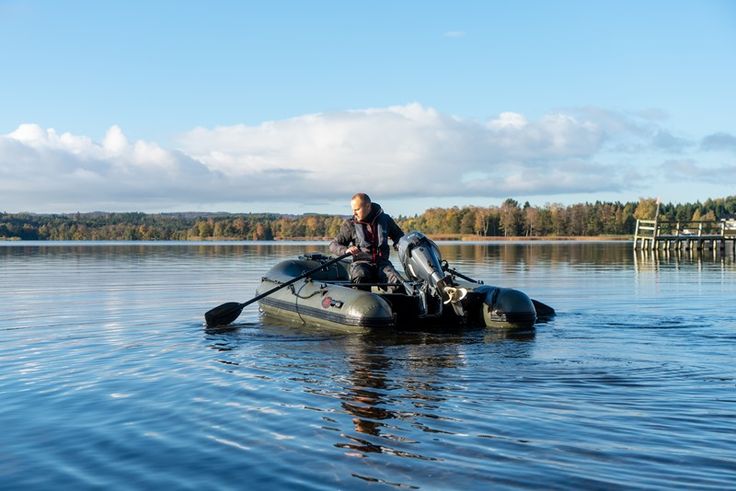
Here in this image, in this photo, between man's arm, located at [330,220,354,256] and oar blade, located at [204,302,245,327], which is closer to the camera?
oar blade, located at [204,302,245,327]

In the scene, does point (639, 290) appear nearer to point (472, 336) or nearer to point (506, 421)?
point (472, 336)

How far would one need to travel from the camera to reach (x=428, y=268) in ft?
38.3

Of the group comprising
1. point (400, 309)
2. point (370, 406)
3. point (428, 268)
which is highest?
point (428, 268)

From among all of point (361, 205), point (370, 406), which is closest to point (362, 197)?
point (361, 205)

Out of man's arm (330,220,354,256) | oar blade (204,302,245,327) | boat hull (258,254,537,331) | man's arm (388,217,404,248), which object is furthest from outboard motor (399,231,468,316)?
oar blade (204,302,245,327)

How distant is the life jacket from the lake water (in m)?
1.74

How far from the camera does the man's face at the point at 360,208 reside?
12.7 metres

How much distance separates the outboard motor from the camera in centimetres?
1127

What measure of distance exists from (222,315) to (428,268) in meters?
3.58

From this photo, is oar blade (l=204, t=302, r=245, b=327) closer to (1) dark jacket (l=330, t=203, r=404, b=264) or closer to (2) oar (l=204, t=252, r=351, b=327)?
(2) oar (l=204, t=252, r=351, b=327)

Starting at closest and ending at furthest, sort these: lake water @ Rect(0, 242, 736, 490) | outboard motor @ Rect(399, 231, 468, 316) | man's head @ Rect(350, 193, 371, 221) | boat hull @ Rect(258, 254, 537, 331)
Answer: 1. lake water @ Rect(0, 242, 736, 490)
2. boat hull @ Rect(258, 254, 537, 331)
3. outboard motor @ Rect(399, 231, 468, 316)
4. man's head @ Rect(350, 193, 371, 221)

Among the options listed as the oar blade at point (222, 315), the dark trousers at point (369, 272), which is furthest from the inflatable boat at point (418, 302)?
the oar blade at point (222, 315)

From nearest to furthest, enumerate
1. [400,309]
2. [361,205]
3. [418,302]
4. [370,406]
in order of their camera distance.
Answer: [370,406] → [418,302] → [400,309] → [361,205]

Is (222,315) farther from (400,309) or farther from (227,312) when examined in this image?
(400,309)
